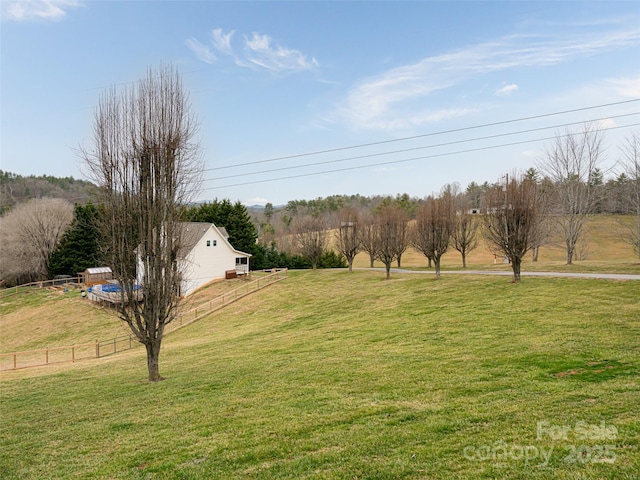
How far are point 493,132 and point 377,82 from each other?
8726mm

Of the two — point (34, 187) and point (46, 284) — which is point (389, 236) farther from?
point (34, 187)

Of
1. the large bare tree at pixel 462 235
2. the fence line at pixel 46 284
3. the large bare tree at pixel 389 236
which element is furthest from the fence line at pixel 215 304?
the fence line at pixel 46 284

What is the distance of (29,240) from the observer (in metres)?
50.4

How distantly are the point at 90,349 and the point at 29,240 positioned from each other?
1540 inches

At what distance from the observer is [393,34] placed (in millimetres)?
22828

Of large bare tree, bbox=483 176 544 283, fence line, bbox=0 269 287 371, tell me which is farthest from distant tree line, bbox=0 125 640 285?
fence line, bbox=0 269 287 371

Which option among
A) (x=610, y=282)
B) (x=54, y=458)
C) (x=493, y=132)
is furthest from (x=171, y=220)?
(x=610, y=282)

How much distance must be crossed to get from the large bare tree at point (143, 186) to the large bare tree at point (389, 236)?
74.8 ft

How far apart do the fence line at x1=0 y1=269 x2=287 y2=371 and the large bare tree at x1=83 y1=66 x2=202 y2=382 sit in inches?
318

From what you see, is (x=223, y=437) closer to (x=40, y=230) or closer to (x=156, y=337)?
(x=156, y=337)

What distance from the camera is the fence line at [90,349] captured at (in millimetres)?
20234

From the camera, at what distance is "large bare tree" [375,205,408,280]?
3131 centimetres

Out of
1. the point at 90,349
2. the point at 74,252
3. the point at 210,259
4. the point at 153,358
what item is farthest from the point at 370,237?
the point at 74,252

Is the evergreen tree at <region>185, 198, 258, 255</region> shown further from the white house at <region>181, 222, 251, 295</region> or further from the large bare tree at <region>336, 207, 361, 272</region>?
the large bare tree at <region>336, 207, 361, 272</region>
